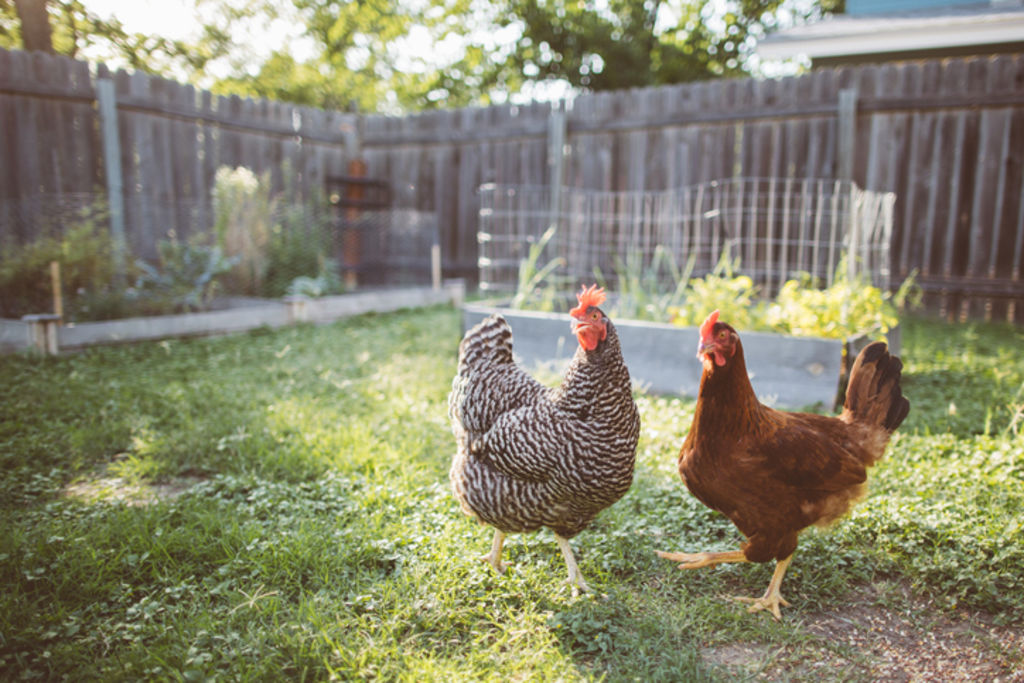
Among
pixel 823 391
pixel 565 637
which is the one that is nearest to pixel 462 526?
pixel 565 637

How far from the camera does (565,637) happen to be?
208 centimetres

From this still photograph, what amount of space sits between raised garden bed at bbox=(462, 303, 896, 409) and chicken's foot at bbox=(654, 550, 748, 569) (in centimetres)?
190

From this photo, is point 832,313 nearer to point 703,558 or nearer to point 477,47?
point 703,558

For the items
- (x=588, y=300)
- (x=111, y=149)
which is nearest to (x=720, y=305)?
(x=588, y=300)

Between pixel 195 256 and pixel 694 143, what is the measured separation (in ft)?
20.0

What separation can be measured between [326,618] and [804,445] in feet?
5.91

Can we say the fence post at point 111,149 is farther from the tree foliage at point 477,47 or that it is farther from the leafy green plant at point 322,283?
the tree foliage at point 477,47

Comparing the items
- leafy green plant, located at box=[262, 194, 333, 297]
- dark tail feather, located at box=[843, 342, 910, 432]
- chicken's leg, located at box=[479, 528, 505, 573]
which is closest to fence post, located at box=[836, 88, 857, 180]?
dark tail feather, located at box=[843, 342, 910, 432]

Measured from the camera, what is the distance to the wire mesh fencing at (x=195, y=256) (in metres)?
5.64

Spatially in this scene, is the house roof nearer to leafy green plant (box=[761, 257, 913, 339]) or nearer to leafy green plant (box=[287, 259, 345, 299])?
leafy green plant (box=[761, 257, 913, 339])

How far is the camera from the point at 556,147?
28.0 feet

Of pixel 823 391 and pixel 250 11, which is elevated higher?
pixel 250 11

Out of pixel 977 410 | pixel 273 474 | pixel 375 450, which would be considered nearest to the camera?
pixel 273 474

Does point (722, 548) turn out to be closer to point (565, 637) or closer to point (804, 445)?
point (804, 445)
